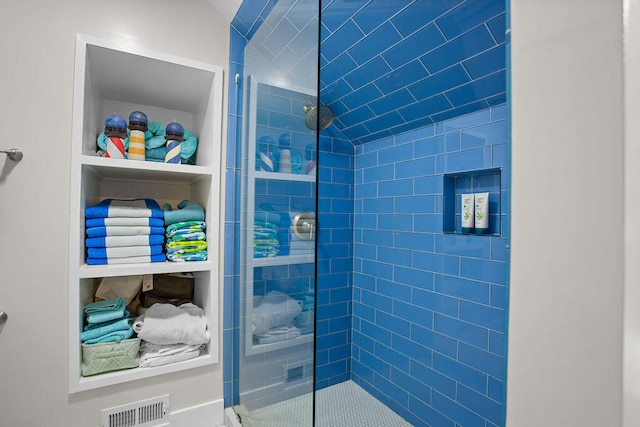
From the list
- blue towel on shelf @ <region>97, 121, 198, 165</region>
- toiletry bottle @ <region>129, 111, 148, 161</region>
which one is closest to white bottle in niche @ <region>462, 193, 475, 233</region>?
blue towel on shelf @ <region>97, 121, 198, 165</region>

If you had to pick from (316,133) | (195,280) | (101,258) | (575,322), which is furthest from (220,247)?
(575,322)

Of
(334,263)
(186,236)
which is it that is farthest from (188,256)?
(334,263)

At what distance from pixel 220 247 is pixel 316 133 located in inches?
31.6

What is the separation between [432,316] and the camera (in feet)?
4.84

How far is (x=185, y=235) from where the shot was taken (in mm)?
1261

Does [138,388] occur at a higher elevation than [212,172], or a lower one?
lower

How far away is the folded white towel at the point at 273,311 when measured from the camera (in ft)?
2.83

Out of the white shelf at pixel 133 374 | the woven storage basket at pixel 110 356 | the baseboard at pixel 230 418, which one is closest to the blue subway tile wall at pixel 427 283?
the baseboard at pixel 230 418

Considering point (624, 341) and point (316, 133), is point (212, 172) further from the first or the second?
point (624, 341)

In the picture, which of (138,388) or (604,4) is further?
(138,388)

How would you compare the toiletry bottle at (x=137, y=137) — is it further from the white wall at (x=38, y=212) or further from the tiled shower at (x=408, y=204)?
the tiled shower at (x=408, y=204)

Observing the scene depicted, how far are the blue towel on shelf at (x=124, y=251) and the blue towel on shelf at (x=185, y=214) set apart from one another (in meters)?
0.11

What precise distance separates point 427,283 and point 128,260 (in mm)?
1298

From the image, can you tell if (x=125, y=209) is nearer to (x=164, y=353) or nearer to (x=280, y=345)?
(x=164, y=353)
